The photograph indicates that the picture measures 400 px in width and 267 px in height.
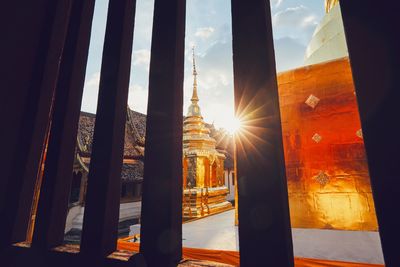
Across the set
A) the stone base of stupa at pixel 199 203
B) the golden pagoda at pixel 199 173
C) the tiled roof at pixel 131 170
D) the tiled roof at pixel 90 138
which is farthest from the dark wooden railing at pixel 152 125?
the tiled roof at pixel 131 170

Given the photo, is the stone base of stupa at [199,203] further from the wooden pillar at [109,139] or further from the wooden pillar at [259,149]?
the wooden pillar at [259,149]

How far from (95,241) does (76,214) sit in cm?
1126

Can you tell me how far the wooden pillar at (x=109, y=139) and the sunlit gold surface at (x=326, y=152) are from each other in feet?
10.7

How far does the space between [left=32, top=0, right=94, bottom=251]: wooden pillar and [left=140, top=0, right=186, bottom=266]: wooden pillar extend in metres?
0.44

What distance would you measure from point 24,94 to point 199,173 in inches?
266

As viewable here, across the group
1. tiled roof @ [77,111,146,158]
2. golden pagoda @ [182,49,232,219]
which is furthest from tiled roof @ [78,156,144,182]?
golden pagoda @ [182,49,232,219]

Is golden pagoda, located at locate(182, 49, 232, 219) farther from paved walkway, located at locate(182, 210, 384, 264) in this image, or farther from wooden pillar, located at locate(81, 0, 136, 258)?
wooden pillar, located at locate(81, 0, 136, 258)

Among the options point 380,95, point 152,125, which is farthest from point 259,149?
point 152,125

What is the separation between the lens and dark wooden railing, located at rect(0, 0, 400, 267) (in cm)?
51

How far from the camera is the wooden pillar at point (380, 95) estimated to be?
0.45 meters

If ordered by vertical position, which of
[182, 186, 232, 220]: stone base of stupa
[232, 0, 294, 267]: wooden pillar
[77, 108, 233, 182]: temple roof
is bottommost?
[182, 186, 232, 220]: stone base of stupa

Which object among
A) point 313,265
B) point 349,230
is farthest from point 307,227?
point 313,265

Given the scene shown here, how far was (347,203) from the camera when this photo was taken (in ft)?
10.2

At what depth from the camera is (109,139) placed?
0.84 m
